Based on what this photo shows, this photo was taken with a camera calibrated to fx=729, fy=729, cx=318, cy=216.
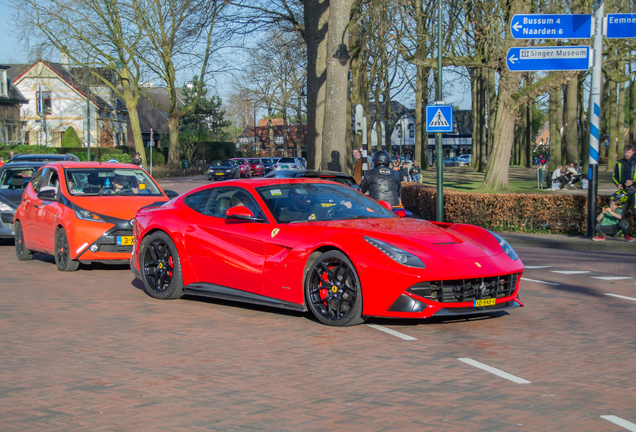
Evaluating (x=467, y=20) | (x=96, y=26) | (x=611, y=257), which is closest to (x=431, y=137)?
(x=96, y=26)

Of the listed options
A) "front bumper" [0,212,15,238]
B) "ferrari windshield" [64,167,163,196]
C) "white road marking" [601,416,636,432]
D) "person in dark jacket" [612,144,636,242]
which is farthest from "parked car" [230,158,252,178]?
"white road marking" [601,416,636,432]

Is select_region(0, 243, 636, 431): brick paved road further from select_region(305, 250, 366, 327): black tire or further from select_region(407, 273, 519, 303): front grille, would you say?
select_region(407, 273, 519, 303): front grille

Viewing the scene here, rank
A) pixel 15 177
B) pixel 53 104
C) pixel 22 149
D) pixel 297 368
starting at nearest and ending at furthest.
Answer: pixel 297 368 → pixel 15 177 → pixel 22 149 → pixel 53 104

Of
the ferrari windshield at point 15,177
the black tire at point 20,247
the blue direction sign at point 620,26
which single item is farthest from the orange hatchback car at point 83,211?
the blue direction sign at point 620,26

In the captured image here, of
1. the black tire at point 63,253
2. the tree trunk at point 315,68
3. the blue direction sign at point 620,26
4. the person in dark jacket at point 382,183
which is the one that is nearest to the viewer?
the black tire at point 63,253

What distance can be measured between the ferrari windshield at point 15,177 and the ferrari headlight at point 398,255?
10806 millimetres

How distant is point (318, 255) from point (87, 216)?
5084 mm

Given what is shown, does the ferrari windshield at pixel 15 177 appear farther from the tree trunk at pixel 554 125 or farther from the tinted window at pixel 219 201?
the tree trunk at pixel 554 125

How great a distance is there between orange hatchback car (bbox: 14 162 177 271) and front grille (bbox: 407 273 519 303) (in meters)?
5.26

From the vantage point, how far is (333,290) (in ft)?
22.5

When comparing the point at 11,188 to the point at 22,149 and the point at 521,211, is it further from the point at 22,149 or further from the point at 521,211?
the point at 22,149

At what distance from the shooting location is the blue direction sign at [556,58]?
49.0 ft

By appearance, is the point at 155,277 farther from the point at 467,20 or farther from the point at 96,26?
the point at 96,26

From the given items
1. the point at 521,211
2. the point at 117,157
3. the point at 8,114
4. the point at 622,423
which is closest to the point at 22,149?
the point at 117,157
